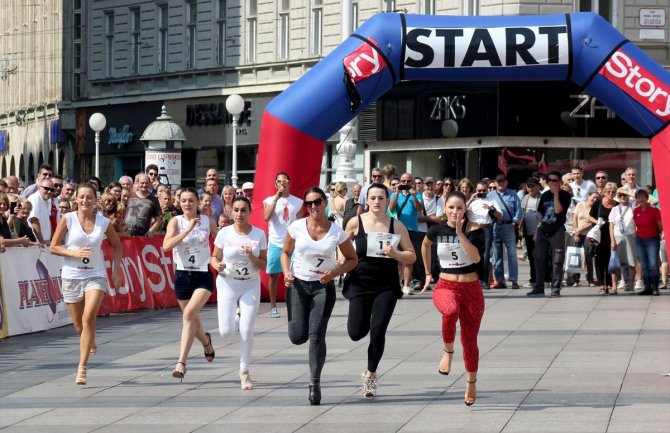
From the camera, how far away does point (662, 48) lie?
39156 millimetres

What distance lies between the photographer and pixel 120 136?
53531mm

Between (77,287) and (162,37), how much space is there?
3857 centimetres

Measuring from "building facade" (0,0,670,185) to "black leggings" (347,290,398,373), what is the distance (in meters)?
19.1

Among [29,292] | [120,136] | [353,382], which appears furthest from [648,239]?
[120,136]

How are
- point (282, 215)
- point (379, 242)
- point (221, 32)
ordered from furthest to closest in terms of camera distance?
point (221, 32)
point (282, 215)
point (379, 242)

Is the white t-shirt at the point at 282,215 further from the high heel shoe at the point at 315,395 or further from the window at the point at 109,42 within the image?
the window at the point at 109,42

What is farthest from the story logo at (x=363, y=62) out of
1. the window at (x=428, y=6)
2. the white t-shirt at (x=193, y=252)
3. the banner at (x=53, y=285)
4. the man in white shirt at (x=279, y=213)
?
the window at (x=428, y=6)

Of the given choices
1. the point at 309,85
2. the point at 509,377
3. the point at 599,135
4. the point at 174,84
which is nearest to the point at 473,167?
the point at 599,135

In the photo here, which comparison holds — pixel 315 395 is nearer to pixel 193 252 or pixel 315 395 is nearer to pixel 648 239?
pixel 193 252

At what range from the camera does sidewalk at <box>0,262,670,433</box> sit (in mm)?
11953

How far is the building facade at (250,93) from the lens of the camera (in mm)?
39375

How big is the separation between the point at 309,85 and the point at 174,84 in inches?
1150

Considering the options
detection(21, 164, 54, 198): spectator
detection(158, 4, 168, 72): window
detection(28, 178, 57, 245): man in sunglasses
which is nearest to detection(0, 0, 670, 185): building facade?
detection(158, 4, 168, 72): window

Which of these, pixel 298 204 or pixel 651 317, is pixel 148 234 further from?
pixel 651 317
